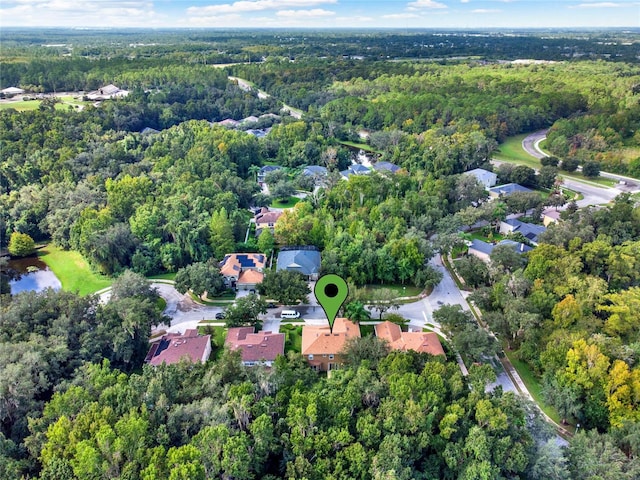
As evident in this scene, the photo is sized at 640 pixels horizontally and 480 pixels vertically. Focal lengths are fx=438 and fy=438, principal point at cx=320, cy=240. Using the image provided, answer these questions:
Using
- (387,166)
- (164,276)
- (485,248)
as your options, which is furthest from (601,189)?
(164,276)

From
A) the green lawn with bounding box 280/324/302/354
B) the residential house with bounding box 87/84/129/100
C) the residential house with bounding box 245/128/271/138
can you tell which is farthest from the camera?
the residential house with bounding box 87/84/129/100

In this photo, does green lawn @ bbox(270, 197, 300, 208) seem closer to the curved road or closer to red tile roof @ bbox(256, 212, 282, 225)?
red tile roof @ bbox(256, 212, 282, 225)

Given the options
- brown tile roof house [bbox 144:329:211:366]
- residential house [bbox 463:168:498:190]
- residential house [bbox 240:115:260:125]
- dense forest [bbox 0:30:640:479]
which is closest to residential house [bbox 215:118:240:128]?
residential house [bbox 240:115:260:125]

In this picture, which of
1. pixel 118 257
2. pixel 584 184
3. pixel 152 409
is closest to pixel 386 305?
pixel 152 409

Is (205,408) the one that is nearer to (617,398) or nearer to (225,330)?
(225,330)

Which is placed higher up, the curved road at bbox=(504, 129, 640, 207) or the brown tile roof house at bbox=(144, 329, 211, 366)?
the brown tile roof house at bbox=(144, 329, 211, 366)
